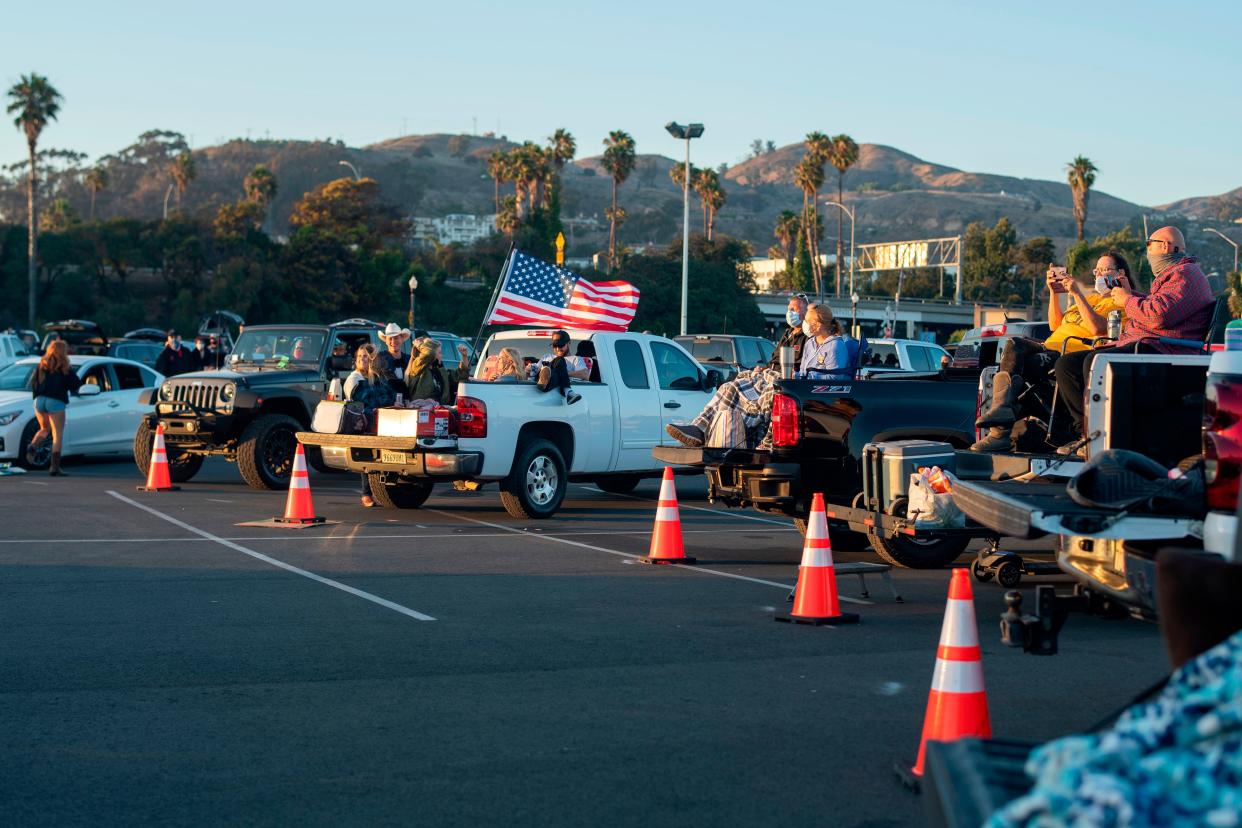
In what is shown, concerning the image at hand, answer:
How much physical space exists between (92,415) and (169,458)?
280cm

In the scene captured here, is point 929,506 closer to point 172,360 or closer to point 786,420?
point 786,420

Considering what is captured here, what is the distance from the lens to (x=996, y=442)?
1047cm

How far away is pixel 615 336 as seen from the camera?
15898 mm

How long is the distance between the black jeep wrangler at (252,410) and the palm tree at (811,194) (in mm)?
81106

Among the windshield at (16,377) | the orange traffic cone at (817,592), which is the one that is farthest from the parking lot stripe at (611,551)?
the windshield at (16,377)

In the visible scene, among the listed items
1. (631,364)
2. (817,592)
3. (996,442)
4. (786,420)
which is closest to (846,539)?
(786,420)

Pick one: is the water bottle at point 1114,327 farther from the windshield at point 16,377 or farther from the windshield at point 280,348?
the windshield at point 16,377

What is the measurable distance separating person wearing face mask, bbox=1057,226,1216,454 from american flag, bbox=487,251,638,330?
30.9 ft

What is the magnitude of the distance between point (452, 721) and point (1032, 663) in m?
3.35

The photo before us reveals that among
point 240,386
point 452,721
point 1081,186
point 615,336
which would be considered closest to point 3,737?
point 452,721

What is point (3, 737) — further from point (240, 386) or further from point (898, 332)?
point (898, 332)

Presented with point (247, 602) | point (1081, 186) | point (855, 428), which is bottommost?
point (247, 602)

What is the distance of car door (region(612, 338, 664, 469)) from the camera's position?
1581cm

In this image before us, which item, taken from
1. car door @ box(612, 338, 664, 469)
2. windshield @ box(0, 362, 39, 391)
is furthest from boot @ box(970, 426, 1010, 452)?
windshield @ box(0, 362, 39, 391)
